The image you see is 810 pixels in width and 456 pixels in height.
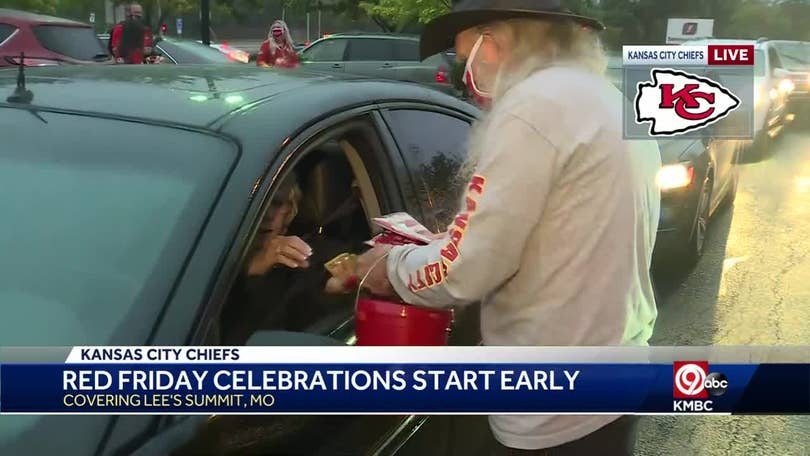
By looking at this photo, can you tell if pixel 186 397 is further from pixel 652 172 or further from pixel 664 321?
pixel 664 321

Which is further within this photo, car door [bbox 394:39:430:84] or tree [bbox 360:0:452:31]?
car door [bbox 394:39:430:84]

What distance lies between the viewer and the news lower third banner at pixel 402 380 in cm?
141

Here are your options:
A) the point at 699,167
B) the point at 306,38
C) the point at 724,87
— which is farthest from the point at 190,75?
the point at 306,38

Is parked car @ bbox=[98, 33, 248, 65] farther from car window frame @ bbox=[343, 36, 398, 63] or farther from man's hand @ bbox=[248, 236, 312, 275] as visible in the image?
man's hand @ bbox=[248, 236, 312, 275]

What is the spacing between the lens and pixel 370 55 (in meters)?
15.0

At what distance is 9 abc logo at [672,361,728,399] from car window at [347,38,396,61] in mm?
13637

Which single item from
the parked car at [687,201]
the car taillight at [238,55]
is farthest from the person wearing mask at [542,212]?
the car taillight at [238,55]

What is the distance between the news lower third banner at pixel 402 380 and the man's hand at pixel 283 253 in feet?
1.69

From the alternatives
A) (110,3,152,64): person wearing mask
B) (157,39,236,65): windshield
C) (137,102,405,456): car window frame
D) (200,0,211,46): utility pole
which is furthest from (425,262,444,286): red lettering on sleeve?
(157,39,236,65): windshield

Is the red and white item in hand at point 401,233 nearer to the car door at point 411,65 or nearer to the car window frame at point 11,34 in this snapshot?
the car window frame at point 11,34

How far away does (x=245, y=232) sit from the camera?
1.66 m

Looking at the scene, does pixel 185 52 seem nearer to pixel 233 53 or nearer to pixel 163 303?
pixel 233 53

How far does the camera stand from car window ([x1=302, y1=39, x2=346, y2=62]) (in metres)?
15.5

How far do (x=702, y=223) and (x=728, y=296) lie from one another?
78 centimetres
